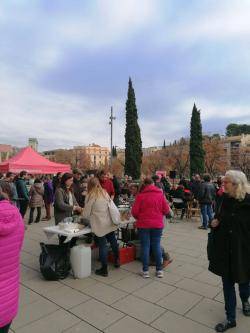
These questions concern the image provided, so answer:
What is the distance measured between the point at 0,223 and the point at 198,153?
38.6m

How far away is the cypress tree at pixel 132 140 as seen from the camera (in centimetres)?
3044

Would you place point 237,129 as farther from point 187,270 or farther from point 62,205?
point 62,205

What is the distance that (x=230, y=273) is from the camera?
302 centimetres

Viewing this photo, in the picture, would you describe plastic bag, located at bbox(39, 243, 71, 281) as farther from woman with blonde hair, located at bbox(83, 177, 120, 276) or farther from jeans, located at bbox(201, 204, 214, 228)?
jeans, located at bbox(201, 204, 214, 228)

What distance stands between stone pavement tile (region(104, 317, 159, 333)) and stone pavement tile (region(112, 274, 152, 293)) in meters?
0.86

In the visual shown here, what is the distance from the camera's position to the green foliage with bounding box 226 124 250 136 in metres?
98.9

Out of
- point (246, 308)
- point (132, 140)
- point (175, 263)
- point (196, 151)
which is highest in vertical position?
point (132, 140)

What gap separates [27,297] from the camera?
3988 millimetres

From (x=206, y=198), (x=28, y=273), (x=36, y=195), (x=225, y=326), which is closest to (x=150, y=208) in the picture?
(x=225, y=326)

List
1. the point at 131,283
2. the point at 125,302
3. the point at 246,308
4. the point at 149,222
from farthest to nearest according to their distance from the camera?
the point at 149,222 → the point at 131,283 → the point at 125,302 → the point at 246,308

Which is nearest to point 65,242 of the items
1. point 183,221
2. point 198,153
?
point 183,221

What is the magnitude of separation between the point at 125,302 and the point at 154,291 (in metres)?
0.55

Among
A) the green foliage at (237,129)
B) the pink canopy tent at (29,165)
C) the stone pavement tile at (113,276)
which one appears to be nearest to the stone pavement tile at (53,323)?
the stone pavement tile at (113,276)

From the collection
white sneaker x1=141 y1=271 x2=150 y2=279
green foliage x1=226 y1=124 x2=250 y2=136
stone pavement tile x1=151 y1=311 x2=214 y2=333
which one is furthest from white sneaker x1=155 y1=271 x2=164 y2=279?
green foliage x1=226 y1=124 x2=250 y2=136
